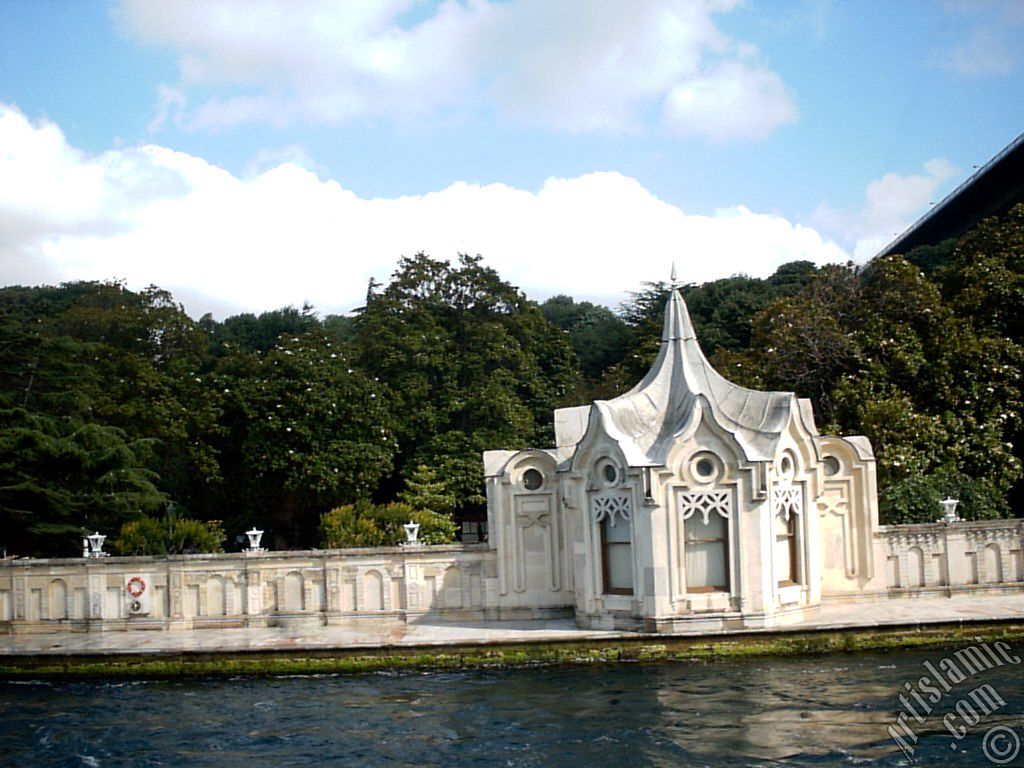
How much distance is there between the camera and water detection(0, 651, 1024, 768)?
15.2 metres

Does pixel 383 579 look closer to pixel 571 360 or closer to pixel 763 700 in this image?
pixel 763 700

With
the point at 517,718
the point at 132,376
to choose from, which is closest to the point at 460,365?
the point at 132,376

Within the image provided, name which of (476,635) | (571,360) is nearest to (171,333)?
(571,360)

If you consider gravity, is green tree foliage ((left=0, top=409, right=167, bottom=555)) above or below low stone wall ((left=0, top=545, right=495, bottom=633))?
above

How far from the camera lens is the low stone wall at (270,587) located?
23672mm

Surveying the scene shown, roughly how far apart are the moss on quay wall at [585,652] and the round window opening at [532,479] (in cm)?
386

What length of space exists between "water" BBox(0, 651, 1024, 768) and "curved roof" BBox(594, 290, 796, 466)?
4.14 metres

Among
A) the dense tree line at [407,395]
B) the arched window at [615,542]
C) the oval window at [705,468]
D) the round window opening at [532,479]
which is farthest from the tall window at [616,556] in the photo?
the dense tree line at [407,395]

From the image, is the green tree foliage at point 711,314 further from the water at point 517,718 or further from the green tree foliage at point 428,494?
the water at point 517,718

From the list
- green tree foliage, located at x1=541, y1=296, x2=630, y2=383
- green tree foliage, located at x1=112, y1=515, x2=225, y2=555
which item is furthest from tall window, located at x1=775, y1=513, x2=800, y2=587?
green tree foliage, located at x1=541, y1=296, x2=630, y2=383

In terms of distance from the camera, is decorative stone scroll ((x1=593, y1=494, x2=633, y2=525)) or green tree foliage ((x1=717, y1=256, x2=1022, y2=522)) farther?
green tree foliage ((x1=717, y1=256, x2=1022, y2=522))

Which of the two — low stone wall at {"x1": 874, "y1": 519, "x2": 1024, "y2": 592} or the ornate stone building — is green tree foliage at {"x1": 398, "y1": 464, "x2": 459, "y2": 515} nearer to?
the ornate stone building

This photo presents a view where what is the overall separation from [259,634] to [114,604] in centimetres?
366

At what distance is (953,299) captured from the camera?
34812 mm
